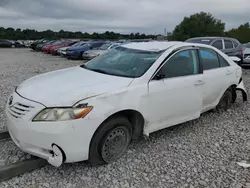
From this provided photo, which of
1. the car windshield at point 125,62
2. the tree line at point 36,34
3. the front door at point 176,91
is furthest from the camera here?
the tree line at point 36,34

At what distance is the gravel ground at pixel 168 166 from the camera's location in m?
3.01

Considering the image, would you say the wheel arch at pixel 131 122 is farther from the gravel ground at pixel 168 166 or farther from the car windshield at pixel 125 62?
the car windshield at pixel 125 62

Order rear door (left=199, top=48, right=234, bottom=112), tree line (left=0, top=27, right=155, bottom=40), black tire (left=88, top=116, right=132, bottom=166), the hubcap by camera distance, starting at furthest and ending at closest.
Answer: tree line (left=0, top=27, right=155, bottom=40)
rear door (left=199, top=48, right=234, bottom=112)
the hubcap
black tire (left=88, top=116, right=132, bottom=166)

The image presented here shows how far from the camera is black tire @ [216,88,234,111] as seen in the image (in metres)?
5.44

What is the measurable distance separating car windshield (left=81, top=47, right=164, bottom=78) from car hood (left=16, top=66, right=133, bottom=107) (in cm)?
21

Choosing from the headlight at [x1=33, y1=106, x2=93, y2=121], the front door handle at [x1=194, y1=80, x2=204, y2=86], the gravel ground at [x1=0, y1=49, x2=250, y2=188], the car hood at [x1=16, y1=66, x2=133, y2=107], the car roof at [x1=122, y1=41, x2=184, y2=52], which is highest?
the car roof at [x1=122, y1=41, x2=184, y2=52]

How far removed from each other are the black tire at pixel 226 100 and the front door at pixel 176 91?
4.20ft

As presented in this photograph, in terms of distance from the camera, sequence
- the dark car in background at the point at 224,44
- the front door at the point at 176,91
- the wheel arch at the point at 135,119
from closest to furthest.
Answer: the wheel arch at the point at 135,119 → the front door at the point at 176,91 → the dark car in background at the point at 224,44

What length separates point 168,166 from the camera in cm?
338

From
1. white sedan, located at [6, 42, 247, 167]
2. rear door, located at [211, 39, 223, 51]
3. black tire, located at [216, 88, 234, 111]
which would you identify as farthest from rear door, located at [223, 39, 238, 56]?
white sedan, located at [6, 42, 247, 167]

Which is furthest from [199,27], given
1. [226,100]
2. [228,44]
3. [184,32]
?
[226,100]

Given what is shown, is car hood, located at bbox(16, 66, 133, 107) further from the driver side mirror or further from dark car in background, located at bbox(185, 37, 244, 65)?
dark car in background, located at bbox(185, 37, 244, 65)

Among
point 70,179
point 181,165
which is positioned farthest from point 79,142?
point 181,165

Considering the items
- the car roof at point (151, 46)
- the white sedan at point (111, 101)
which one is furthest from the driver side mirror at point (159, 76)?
the car roof at point (151, 46)
